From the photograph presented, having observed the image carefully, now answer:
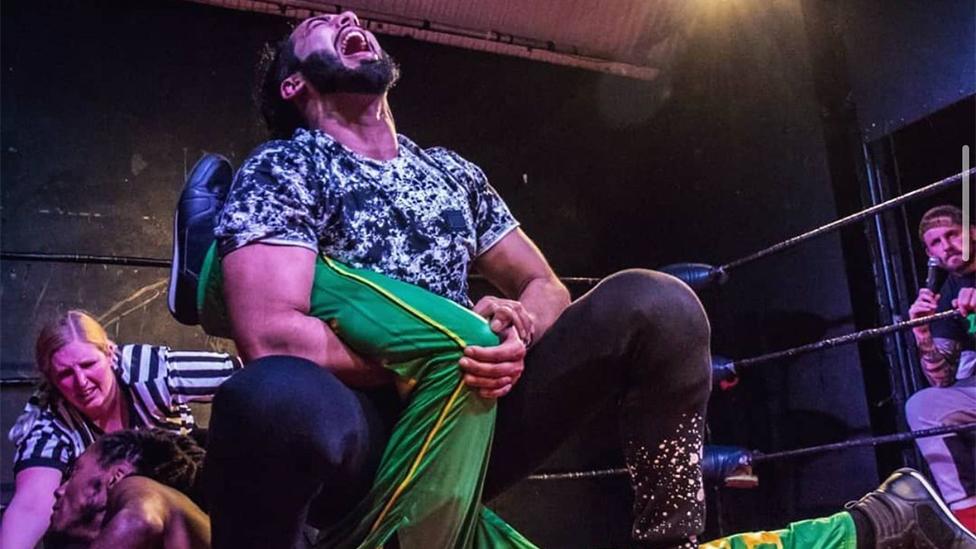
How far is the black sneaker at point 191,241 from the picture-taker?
120 centimetres

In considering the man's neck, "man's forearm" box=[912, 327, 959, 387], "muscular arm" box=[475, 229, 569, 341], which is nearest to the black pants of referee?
"muscular arm" box=[475, 229, 569, 341]

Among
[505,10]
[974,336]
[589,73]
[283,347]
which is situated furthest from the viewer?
[589,73]

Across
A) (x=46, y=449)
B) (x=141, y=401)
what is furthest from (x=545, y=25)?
(x=46, y=449)

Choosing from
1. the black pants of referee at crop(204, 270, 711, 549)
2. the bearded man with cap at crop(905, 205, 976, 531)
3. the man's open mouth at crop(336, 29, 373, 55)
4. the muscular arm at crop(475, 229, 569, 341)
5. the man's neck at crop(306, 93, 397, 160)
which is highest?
the man's open mouth at crop(336, 29, 373, 55)

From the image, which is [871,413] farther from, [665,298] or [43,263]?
[43,263]

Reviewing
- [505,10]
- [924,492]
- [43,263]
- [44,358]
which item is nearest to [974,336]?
[924,492]

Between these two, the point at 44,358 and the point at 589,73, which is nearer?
the point at 44,358

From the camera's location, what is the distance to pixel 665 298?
1.02 meters

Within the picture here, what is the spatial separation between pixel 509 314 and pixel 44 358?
170cm

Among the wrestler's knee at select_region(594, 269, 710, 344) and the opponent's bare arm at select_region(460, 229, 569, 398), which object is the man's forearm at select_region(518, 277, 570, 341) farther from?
the wrestler's knee at select_region(594, 269, 710, 344)

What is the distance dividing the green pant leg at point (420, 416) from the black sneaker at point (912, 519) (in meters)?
0.57

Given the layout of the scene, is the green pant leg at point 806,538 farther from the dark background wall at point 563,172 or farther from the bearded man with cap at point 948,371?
the dark background wall at point 563,172

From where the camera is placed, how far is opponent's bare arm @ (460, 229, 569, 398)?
100 centimetres

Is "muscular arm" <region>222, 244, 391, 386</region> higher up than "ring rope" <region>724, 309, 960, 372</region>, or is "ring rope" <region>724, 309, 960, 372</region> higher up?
"muscular arm" <region>222, 244, 391, 386</region>
